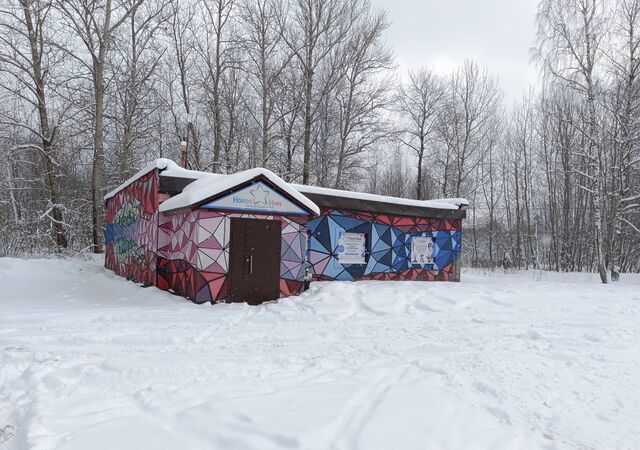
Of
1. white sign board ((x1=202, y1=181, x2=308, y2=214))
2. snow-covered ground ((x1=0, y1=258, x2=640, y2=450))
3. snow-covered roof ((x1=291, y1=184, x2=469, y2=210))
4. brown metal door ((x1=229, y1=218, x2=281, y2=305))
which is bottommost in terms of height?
snow-covered ground ((x1=0, y1=258, x2=640, y2=450))

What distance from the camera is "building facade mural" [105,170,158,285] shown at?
32.9ft

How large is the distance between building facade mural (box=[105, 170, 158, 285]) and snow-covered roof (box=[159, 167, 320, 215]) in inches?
39.9

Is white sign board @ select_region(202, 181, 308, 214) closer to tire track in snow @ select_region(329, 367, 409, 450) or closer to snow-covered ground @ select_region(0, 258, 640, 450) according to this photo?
snow-covered ground @ select_region(0, 258, 640, 450)

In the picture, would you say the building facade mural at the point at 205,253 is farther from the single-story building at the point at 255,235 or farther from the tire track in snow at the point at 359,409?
the tire track in snow at the point at 359,409

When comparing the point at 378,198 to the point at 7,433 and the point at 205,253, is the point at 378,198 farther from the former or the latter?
the point at 7,433

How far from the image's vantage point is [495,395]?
3.74 m

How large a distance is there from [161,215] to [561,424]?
888cm

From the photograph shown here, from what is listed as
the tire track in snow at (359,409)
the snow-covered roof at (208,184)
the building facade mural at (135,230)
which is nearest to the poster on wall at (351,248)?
the snow-covered roof at (208,184)

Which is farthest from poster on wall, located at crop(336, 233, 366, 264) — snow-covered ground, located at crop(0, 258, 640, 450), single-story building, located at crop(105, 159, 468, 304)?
snow-covered ground, located at crop(0, 258, 640, 450)

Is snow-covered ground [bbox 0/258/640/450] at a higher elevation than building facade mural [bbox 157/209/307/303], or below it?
below

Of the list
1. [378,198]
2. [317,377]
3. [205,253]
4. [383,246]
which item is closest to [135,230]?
[205,253]

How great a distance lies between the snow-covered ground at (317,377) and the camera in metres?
2.97

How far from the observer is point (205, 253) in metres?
8.27

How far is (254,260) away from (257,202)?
128 centimetres
